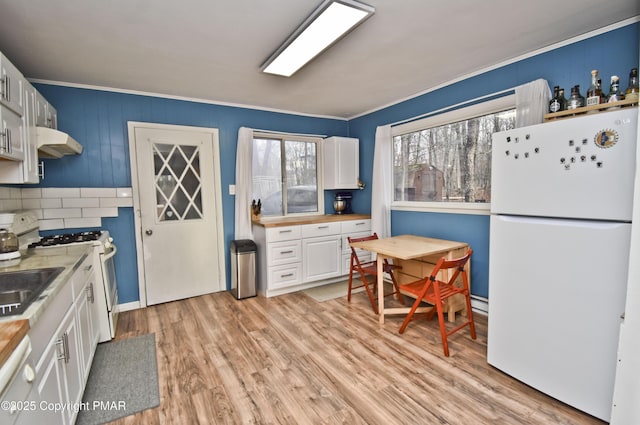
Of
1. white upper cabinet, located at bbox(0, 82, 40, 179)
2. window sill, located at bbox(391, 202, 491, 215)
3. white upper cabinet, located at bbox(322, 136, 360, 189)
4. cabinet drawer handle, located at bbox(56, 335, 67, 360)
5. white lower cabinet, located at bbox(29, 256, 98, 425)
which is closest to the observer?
white lower cabinet, located at bbox(29, 256, 98, 425)

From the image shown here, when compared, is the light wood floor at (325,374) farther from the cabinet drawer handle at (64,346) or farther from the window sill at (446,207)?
the window sill at (446,207)

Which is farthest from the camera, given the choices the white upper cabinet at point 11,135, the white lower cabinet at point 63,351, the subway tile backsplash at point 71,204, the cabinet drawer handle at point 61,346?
the subway tile backsplash at point 71,204

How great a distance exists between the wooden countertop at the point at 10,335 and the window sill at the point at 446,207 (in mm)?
3249

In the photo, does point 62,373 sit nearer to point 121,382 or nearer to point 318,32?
point 121,382

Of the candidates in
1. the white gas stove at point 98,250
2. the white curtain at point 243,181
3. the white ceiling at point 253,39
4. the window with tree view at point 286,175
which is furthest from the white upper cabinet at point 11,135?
the window with tree view at point 286,175

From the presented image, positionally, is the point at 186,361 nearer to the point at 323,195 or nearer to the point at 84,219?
the point at 84,219

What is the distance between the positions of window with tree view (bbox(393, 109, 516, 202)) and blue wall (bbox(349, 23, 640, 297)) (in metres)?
0.23

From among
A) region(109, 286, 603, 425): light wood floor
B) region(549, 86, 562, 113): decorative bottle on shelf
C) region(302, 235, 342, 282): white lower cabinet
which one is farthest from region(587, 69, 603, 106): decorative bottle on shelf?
region(302, 235, 342, 282): white lower cabinet

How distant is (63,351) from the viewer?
150 centimetres

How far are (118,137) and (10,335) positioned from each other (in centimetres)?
285

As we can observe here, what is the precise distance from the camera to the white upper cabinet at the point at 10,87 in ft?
5.83

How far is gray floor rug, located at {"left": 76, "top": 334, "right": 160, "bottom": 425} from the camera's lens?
1.83 m

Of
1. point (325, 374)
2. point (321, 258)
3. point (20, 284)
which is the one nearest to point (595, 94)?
point (325, 374)

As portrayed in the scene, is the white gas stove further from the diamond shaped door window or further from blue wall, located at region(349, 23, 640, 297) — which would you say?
blue wall, located at region(349, 23, 640, 297)
